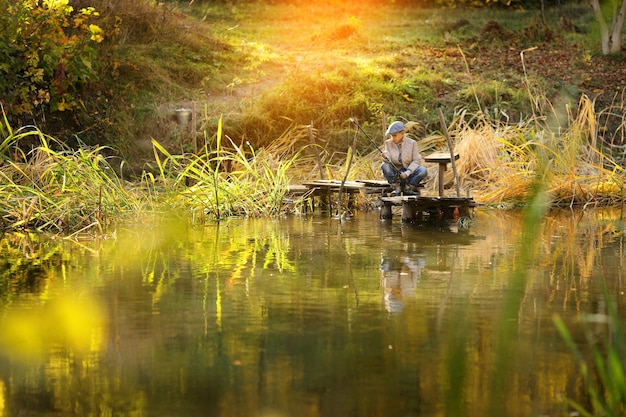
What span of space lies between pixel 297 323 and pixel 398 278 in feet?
7.47

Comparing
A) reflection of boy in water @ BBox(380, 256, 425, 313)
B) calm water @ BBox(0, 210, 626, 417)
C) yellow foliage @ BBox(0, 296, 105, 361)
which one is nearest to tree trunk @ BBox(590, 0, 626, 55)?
calm water @ BBox(0, 210, 626, 417)

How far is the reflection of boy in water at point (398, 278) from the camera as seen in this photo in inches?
360

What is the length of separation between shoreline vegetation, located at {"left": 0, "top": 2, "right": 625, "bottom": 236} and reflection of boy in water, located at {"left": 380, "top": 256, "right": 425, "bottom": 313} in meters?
4.21

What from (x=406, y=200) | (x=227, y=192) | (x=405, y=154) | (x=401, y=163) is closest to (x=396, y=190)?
(x=401, y=163)

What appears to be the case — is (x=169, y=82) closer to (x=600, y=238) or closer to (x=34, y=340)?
(x=600, y=238)

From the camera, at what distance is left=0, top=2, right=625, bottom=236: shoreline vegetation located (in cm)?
1564

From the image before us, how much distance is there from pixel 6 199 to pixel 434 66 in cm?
1207

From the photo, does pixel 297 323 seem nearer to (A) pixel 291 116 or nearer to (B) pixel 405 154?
(B) pixel 405 154

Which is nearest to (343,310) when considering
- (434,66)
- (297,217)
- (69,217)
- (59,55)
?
(69,217)

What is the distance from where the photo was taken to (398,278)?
10.3 metres

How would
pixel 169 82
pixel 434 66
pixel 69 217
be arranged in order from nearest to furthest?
pixel 69 217
pixel 169 82
pixel 434 66

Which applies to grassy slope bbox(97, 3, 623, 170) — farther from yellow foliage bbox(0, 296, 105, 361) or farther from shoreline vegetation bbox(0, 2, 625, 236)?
yellow foliage bbox(0, 296, 105, 361)

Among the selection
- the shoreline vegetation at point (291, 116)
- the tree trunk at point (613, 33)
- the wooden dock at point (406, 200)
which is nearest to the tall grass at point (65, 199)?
the shoreline vegetation at point (291, 116)

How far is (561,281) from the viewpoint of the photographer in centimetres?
1013
